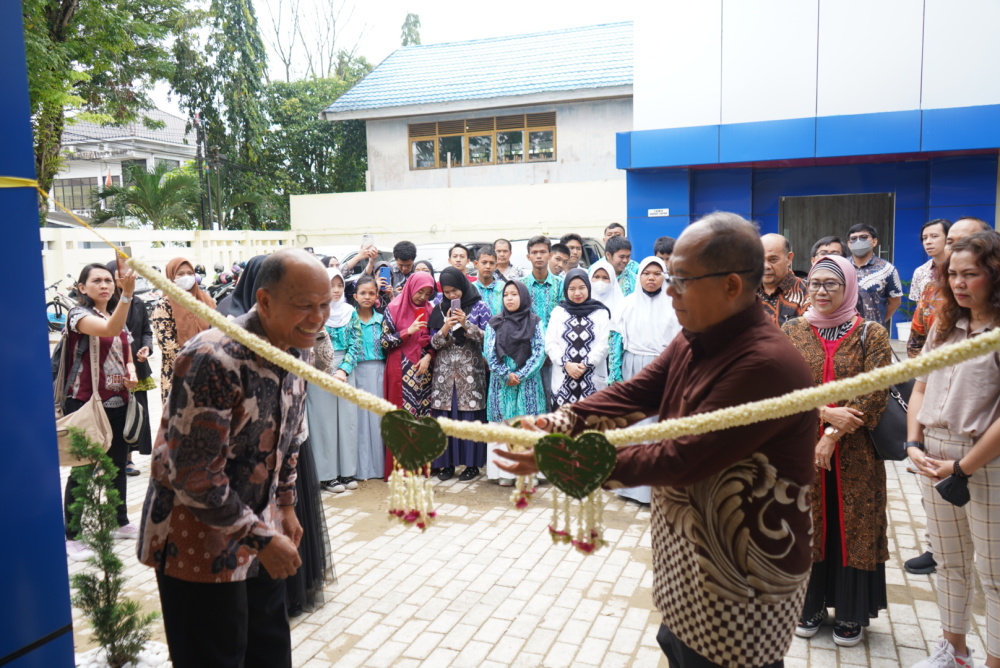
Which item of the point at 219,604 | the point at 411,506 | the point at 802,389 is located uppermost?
the point at 802,389

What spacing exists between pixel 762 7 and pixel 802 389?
11.3 m

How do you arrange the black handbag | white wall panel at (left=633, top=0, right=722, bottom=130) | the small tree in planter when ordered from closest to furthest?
the small tree in planter < the black handbag < white wall panel at (left=633, top=0, right=722, bottom=130)

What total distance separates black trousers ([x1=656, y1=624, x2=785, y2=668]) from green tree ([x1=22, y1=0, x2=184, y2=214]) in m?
7.96

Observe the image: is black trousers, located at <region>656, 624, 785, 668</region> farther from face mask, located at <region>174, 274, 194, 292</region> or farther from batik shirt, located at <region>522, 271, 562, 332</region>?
batik shirt, located at <region>522, 271, 562, 332</region>

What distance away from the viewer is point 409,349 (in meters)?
6.70

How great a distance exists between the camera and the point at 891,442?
3.50 m

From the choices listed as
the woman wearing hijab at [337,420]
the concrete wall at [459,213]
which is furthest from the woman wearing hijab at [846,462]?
the concrete wall at [459,213]

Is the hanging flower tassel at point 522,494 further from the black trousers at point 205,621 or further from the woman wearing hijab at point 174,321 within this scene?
the woman wearing hijab at point 174,321

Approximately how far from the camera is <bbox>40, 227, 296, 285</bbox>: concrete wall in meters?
14.4

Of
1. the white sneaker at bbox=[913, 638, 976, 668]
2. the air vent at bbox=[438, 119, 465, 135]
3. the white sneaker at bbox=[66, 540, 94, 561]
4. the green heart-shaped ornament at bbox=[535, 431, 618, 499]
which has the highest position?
the air vent at bbox=[438, 119, 465, 135]

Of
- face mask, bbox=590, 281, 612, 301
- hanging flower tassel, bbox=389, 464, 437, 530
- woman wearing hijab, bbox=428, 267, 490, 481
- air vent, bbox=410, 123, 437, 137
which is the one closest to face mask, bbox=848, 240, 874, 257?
face mask, bbox=590, 281, 612, 301

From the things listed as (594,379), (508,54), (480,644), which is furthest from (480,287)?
(508,54)

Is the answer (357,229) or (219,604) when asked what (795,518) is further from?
(357,229)

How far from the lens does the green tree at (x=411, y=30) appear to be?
119 ft
